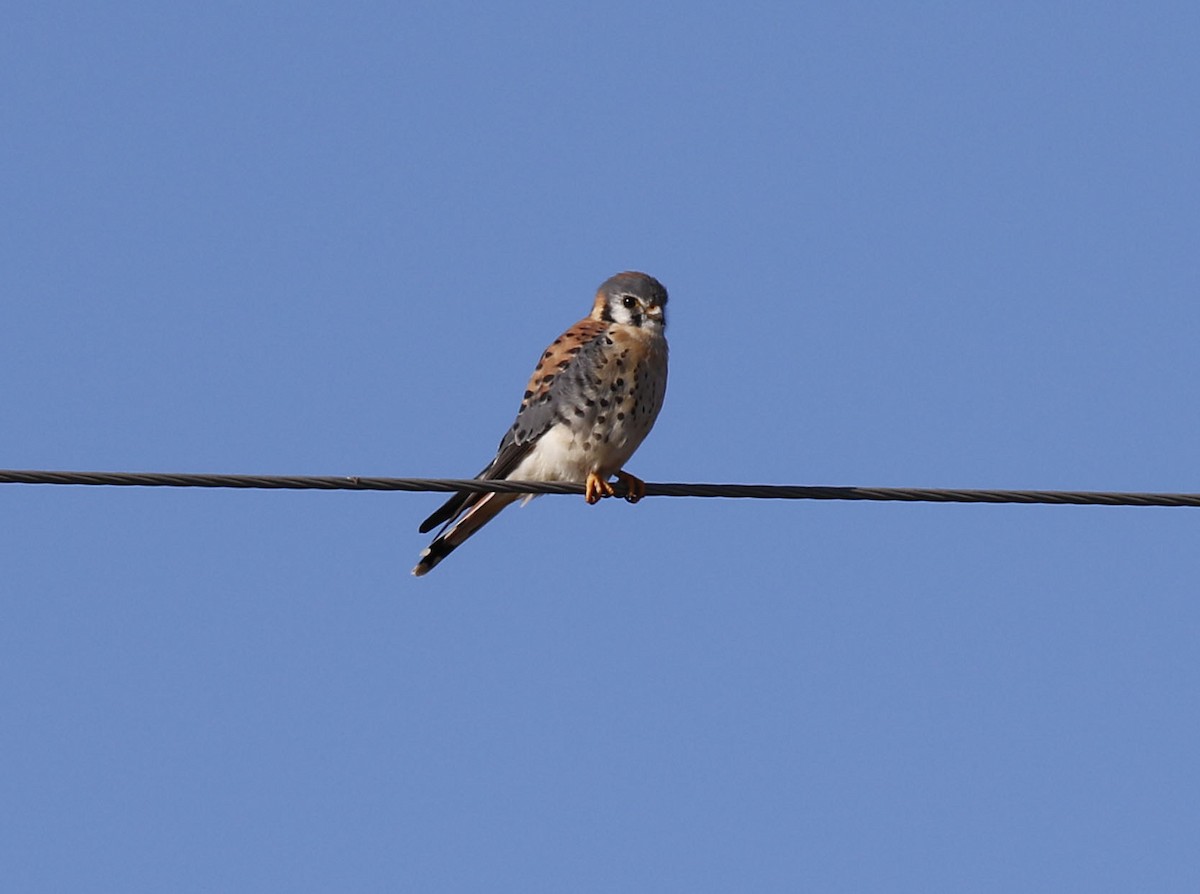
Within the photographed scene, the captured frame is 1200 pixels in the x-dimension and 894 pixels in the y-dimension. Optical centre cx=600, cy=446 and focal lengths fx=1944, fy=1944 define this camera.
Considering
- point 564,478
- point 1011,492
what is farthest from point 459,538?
point 1011,492

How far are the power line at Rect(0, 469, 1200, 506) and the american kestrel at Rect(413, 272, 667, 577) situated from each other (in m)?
1.79

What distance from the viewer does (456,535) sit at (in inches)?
300

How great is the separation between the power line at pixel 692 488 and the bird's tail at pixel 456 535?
2.01 meters

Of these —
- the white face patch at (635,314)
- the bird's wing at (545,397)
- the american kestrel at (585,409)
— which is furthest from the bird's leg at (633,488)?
the white face patch at (635,314)

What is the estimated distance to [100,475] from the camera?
4992mm

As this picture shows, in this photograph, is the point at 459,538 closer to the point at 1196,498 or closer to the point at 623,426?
the point at 623,426

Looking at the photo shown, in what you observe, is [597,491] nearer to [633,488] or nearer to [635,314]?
[633,488]

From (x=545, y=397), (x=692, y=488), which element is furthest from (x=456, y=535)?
(x=692, y=488)

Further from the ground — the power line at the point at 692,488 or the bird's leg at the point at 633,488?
the bird's leg at the point at 633,488

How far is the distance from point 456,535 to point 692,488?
2280 millimetres

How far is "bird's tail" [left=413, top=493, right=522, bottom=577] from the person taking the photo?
24.6 ft

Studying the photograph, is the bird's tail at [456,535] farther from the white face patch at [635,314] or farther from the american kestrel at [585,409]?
the white face patch at [635,314]

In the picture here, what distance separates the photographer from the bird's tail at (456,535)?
751 centimetres

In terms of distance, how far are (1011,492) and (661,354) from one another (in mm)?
2645
